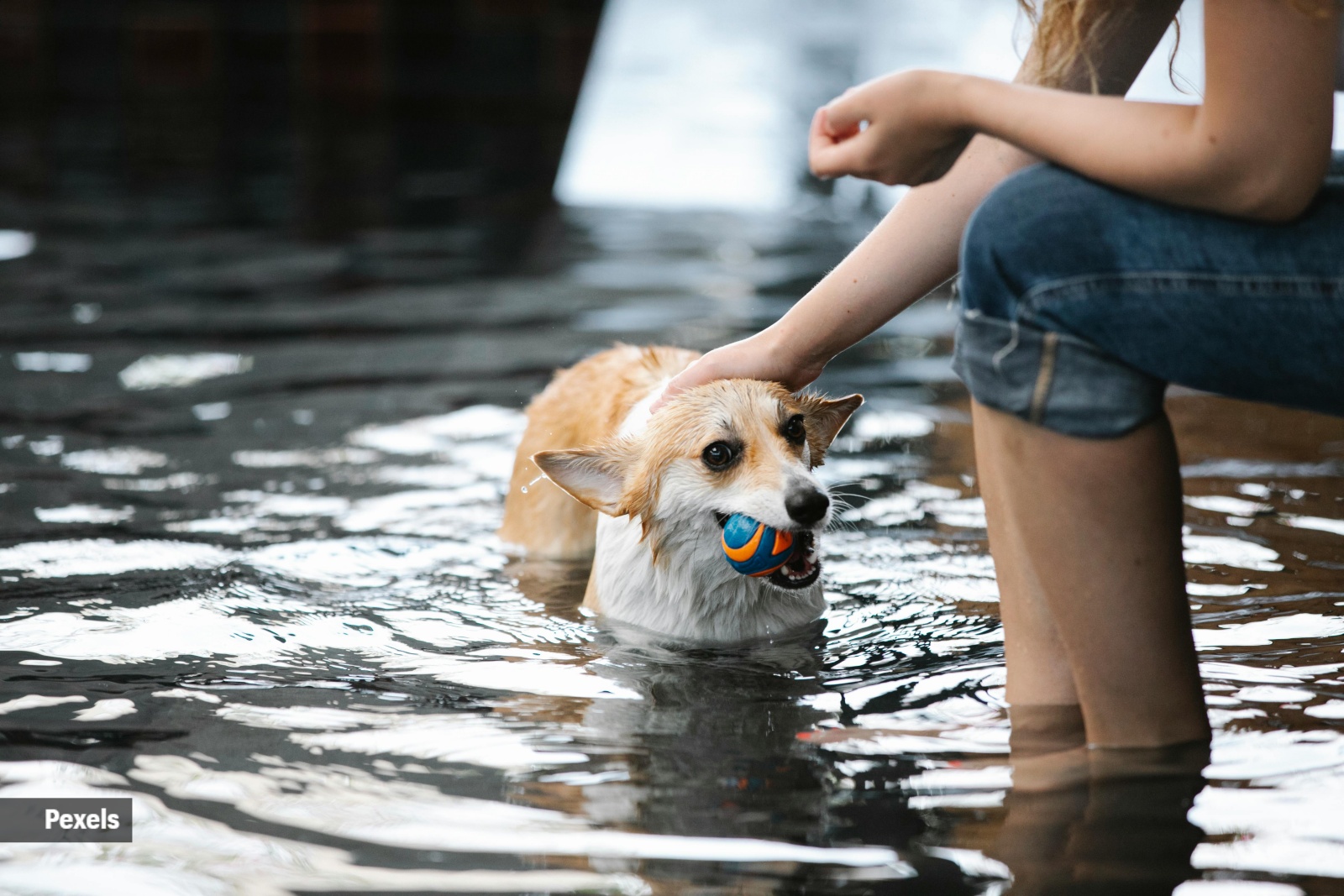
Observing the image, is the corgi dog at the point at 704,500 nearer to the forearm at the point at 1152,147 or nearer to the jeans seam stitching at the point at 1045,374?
the jeans seam stitching at the point at 1045,374

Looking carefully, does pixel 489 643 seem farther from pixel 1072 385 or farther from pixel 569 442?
pixel 1072 385

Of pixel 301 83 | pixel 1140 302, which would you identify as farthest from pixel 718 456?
pixel 301 83

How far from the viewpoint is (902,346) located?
5023 millimetres

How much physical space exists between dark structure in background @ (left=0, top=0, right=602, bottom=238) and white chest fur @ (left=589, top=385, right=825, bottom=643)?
678 cm

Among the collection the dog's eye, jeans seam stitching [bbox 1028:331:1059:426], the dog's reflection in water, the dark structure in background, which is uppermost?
the dark structure in background

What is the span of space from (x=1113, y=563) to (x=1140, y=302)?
0.32m

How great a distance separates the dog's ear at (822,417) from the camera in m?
2.72

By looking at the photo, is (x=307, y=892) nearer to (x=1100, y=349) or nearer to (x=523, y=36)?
(x=1100, y=349)

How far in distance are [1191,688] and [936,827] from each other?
0.39 metres

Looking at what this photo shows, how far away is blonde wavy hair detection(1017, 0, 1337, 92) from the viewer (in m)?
1.89

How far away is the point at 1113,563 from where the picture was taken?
166 centimetres

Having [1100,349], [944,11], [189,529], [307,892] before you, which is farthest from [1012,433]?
[944,11]

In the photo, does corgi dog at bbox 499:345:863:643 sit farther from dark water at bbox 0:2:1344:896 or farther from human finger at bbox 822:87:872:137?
human finger at bbox 822:87:872:137

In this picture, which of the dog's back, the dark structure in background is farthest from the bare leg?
the dark structure in background
